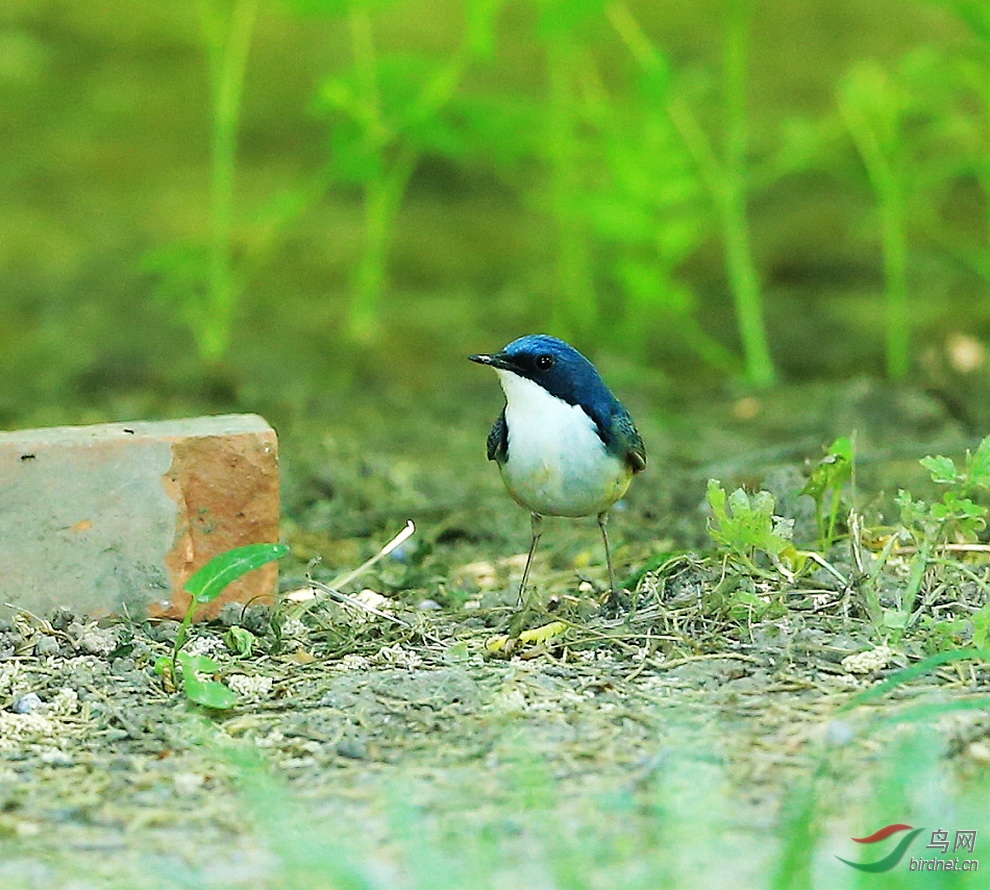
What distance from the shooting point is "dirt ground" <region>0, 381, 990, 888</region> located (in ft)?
8.25

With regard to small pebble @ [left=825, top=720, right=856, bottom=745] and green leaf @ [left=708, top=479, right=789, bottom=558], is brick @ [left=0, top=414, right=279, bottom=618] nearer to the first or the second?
green leaf @ [left=708, top=479, right=789, bottom=558]

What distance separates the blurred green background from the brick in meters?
2.49

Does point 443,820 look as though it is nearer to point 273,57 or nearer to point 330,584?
point 330,584

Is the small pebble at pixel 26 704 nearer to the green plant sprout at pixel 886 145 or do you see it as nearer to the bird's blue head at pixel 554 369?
the bird's blue head at pixel 554 369

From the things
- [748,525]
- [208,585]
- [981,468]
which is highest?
[981,468]

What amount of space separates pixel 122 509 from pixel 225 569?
347 millimetres

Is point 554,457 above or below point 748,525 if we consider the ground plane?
above

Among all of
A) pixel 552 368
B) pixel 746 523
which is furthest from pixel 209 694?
pixel 746 523

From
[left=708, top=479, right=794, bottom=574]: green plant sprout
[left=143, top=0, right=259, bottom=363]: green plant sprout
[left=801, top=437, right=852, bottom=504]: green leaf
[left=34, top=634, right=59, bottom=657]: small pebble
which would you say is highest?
[left=143, top=0, right=259, bottom=363]: green plant sprout

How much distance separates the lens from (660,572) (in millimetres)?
3682

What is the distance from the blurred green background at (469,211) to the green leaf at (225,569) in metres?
2.74

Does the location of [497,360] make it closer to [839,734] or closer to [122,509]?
[122,509]

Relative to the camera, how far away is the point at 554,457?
347 cm

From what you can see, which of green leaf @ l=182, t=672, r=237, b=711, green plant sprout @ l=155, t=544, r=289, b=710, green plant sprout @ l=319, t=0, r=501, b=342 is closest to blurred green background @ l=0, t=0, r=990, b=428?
green plant sprout @ l=319, t=0, r=501, b=342
